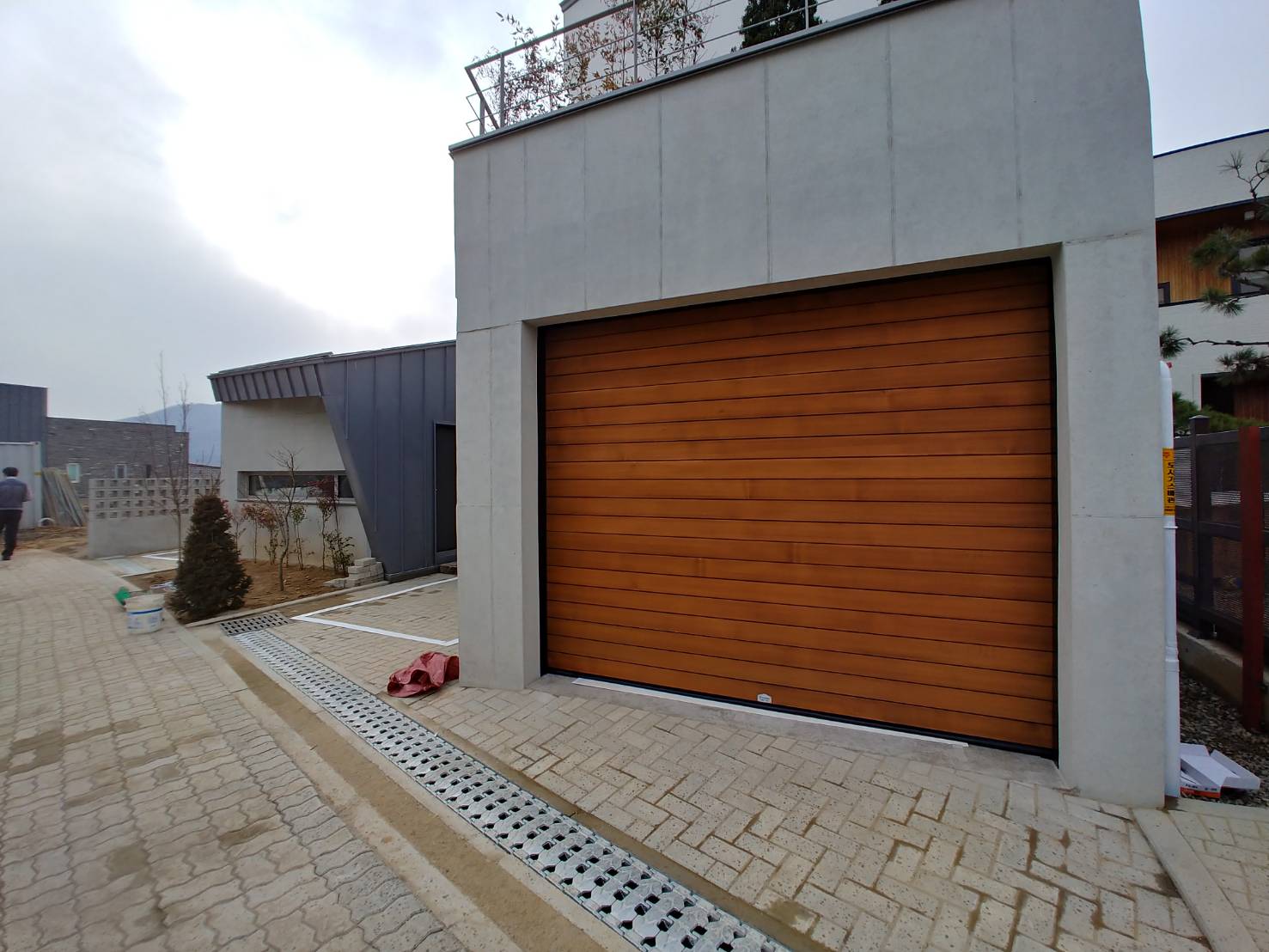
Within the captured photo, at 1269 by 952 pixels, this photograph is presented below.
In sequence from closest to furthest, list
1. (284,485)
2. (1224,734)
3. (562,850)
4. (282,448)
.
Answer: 1. (562,850)
2. (1224,734)
3. (282,448)
4. (284,485)

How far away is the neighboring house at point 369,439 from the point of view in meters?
8.30

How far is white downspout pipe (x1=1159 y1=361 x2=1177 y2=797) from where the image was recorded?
260 cm

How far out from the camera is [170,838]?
2561 millimetres

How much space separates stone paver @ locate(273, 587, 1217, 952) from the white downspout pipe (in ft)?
1.16

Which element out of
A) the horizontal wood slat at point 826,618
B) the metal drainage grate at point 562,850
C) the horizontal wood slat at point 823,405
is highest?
the horizontal wood slat at point 823,405

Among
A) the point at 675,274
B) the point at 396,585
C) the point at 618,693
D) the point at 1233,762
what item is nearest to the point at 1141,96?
the point at 675,274

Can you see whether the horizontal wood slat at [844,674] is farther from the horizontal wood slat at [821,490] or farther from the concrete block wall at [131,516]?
the concrete block wall at [131,516]

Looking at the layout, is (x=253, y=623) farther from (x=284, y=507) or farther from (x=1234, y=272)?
(x=1234, y=272)

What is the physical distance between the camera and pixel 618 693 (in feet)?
12.9

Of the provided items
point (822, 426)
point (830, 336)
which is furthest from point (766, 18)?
point (822, 426)

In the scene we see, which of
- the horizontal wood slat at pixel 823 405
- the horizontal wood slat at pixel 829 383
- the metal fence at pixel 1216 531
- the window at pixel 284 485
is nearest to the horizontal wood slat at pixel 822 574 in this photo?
the horizontal wood slat at pixel 823 405

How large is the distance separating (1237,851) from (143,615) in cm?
944

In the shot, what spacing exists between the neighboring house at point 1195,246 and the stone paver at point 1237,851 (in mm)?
12607

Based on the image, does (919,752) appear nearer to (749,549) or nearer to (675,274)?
(749,549)
